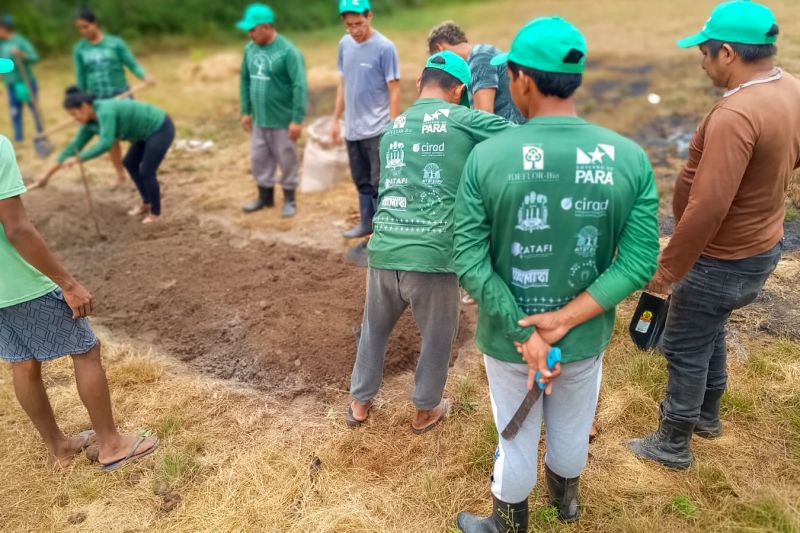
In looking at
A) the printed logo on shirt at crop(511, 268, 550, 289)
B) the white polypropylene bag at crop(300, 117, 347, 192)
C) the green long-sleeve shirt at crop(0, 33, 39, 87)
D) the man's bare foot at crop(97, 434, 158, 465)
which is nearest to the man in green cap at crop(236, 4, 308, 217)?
the white polypropylene bag at crop(300, 117, 347, 192)

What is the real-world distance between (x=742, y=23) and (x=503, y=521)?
2063mm

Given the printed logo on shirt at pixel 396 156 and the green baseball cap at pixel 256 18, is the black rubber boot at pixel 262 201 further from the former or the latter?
the printed logo on shirt at pixel 396 156

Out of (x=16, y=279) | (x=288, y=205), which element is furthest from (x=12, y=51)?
(x=16, y=279)

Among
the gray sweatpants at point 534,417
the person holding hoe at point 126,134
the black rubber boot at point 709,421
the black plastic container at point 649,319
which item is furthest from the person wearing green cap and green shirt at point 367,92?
the gray sweatpants at point 534,417

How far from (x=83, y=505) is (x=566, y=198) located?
2575 mm

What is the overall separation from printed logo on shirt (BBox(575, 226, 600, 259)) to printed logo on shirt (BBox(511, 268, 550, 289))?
4.8 inches

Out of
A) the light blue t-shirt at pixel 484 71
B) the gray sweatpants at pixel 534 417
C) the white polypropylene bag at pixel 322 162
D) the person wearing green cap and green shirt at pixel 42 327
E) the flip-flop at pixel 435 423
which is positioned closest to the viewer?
the gray sweatpants at pixel 534 417

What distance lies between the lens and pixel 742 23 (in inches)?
87.5

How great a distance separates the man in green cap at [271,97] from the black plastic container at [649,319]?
149 inches

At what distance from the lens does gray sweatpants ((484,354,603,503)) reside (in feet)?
6.83

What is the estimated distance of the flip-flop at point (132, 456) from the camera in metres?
3.02

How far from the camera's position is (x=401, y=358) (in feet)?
12.7

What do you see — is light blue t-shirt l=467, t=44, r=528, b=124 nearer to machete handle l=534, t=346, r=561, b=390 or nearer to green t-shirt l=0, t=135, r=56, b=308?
machete handle l=534, t=346, r=561, b=390

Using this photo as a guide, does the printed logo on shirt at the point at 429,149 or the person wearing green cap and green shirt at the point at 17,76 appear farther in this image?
the person wearing green cap and green shirt at the point at 17,76
